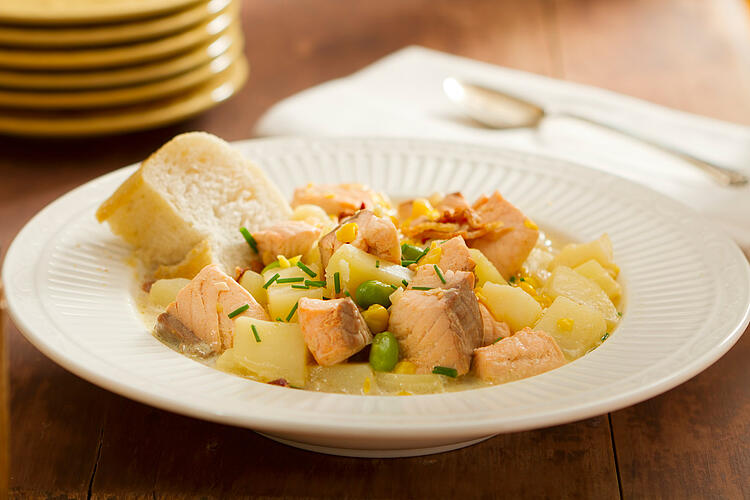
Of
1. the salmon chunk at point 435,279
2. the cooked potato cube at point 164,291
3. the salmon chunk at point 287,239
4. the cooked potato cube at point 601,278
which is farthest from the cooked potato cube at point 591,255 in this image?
the cooked potato cube at point 164,291

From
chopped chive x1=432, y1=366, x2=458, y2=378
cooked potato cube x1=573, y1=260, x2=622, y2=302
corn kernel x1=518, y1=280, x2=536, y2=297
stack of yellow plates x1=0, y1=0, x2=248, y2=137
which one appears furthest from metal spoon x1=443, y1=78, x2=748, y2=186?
chopped chive x1=432, y1=366, x2=458, y2=378

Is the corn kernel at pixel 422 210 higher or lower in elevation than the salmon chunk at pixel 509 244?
higher

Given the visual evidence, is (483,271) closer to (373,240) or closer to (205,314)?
(373,240)

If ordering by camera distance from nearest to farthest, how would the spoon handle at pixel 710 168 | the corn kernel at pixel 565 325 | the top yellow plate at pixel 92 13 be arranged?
1. the corn kernel at pixel 565 325
2. the spoon handle at pixel 710 168
3. the top yellow plate at pixel 92 13

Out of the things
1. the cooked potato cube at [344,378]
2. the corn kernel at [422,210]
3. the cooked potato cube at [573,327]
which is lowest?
the cooked potato cube at [573,327]

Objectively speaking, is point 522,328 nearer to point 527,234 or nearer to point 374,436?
point 527,234

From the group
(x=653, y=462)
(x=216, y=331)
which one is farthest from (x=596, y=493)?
(x=216, y=331)

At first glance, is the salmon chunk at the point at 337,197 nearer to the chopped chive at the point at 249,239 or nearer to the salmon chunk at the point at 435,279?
the chopped chive at the point at 249,239

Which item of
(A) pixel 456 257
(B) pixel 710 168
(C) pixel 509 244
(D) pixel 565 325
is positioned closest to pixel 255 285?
(A) pixel 456 257
